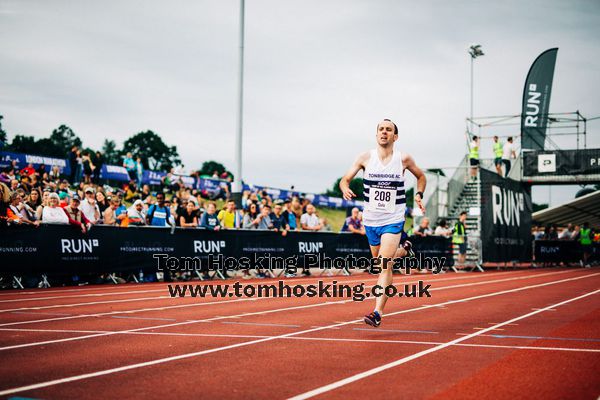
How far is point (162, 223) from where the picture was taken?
55.5 feet

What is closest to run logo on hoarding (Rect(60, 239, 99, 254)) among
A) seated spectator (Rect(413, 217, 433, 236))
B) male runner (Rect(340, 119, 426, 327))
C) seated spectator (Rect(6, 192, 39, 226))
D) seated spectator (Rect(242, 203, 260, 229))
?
seated spectator (Rect(6, 192, 39, 226))

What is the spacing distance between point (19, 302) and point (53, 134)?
448 ft

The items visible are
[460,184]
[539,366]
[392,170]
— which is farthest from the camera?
[460,184]

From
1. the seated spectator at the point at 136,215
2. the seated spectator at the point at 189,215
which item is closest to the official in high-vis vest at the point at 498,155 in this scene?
the seated spectator at the point at 189,215

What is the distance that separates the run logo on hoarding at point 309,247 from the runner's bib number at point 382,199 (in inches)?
493

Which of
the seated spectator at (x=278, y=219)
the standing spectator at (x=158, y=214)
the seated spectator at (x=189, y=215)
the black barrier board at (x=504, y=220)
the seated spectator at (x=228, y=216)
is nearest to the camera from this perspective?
the standing spectator at (x=158, y=214)

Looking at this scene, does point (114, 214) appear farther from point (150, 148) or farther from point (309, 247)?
point (150, 148)

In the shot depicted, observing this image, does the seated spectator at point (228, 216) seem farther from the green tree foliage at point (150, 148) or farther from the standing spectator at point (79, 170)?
the green tree foliage at point (150, 148)

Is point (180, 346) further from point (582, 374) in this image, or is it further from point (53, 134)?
point (53, 134)

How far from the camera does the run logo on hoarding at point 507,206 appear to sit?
87.5 ft

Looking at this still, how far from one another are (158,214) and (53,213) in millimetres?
3103

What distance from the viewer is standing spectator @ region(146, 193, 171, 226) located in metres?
16.8

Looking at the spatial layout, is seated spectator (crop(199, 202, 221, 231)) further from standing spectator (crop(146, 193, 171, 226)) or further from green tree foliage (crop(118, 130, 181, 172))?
green tree foliage (crop(118, 130, 181, 172))

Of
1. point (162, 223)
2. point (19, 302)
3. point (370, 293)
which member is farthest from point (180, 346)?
point (162, 223)
